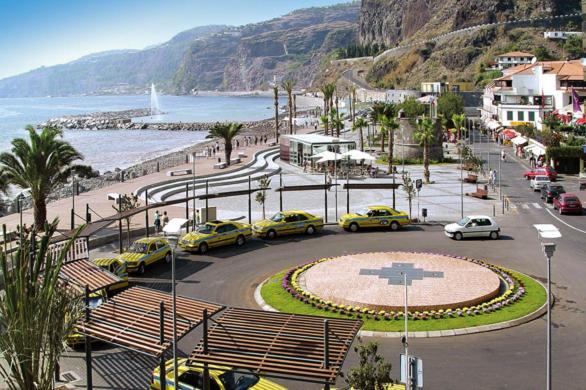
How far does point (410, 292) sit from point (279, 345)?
30.7ft

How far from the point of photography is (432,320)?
64.6 ft

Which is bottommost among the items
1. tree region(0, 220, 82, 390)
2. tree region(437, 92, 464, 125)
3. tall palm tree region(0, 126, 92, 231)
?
tree region(0, 220, 82, 390)

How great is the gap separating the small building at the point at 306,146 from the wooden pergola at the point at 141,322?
127ft

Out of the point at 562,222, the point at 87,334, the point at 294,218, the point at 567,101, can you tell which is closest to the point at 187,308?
the point at 87,334

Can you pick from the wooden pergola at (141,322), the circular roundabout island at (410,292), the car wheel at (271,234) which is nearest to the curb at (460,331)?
the circular roundabout island at (410,292)

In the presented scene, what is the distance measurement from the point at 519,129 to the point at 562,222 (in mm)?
43677

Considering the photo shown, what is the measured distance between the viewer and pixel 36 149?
105 ft

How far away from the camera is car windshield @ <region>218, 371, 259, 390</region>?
13.8 m

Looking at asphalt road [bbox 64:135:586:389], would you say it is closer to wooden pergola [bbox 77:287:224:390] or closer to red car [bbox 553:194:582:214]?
red car [bbox 553:194:582:214]

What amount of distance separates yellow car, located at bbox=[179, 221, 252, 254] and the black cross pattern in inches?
310

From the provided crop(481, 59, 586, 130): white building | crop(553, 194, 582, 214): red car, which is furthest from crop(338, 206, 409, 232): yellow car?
crop(481, 59, 586, 130): white building

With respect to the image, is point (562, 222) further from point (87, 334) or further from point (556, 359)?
point (87, 334)

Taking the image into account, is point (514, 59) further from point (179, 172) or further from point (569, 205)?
point (569, 205)

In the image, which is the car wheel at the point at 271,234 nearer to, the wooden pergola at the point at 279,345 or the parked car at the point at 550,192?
the wooden pergola at the point at 279,345
